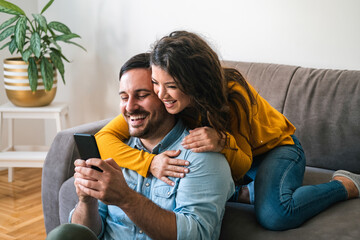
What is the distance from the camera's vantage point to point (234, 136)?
1477 mm

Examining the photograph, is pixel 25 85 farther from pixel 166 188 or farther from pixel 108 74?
pixel 166 188

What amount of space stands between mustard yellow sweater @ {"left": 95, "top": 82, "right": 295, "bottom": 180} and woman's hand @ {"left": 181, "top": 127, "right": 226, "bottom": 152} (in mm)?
43

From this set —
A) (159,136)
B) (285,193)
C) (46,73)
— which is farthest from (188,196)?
(46,73)

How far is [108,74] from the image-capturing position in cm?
306

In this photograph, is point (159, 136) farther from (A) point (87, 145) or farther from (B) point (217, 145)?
(A) point (87, 145)

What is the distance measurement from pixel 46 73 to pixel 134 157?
1457mm

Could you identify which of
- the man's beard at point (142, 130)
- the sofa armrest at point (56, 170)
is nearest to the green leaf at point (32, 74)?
the sofa armrest at point (56, 170)

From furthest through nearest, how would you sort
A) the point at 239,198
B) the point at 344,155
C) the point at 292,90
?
the point at 292,90, the point at 344,155, the point at 239,198

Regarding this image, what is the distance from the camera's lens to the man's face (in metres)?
1.37

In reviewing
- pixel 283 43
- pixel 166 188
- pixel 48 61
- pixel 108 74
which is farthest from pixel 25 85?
pixel 166 188

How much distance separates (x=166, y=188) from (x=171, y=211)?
104 millimetres

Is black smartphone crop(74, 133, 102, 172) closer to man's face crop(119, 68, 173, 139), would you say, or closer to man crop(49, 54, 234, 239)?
man crop(49, 54, 234, 239)

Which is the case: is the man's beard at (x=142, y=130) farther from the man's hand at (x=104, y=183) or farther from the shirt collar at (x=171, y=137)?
the man's hand at (x=104, y=183)

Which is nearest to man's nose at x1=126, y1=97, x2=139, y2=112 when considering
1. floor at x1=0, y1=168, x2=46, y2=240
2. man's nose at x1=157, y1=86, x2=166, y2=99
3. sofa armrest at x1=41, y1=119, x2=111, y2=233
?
man's nose at x1=157, y1=86, x2=166, y2=99
